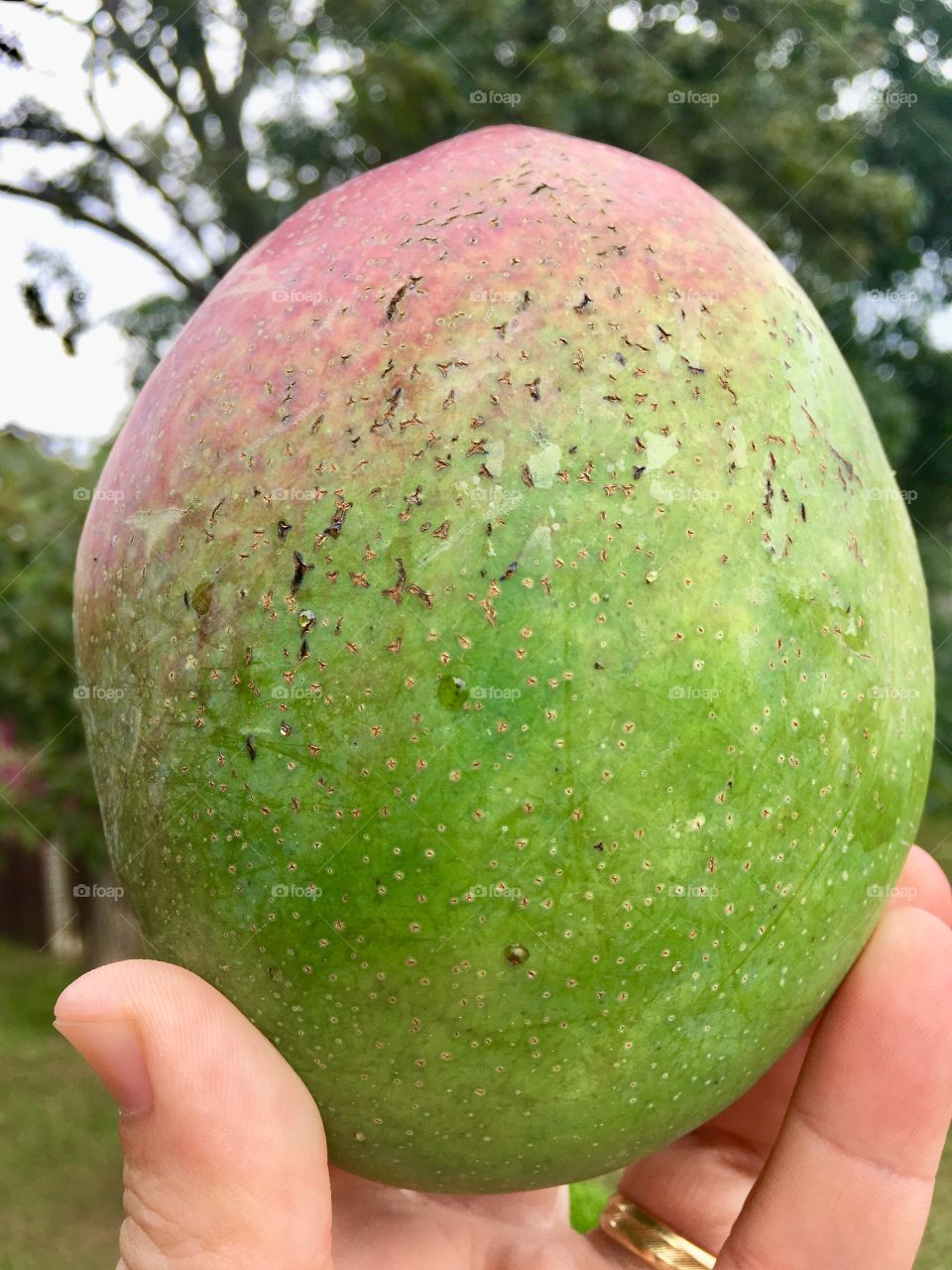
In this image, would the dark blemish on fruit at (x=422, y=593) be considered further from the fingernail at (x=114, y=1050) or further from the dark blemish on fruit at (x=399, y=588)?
the fingernail at (x=114, y=1050)

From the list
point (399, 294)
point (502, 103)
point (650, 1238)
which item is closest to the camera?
point (399, 294)

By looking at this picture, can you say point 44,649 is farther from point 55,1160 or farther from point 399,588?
point 399,588

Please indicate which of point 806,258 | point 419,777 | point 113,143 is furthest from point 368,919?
point 806,258

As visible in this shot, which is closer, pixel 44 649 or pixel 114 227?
pixel 44 649

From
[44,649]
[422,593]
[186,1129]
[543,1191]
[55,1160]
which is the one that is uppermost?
[422,593]

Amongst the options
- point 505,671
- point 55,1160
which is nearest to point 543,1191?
point 505,671

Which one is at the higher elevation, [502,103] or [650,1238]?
[502,103]

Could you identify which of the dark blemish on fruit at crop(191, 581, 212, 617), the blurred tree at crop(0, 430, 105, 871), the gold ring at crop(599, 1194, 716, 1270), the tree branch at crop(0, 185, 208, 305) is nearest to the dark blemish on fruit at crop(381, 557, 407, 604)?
the dark blemish on fruit at crop(191, 581, 212, 617)

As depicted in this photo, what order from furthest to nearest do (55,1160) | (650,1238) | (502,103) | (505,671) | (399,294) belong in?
(55,1160) < (502,103) < (650,1238) < (399,294) < (505,671)
